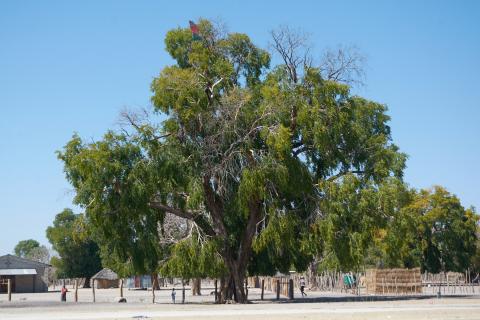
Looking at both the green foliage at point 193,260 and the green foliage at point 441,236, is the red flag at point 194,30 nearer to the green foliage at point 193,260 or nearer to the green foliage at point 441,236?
the green foliage at point 193,260

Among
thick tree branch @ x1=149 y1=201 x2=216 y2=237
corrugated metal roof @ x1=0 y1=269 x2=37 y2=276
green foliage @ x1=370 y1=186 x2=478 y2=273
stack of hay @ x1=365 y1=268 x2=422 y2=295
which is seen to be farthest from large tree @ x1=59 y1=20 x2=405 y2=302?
corrugated metal roof @ x1=0 y1=269 x2=37 y2=276

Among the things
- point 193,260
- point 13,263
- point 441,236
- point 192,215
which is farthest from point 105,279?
point 193,260

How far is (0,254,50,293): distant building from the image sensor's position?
8038 cm

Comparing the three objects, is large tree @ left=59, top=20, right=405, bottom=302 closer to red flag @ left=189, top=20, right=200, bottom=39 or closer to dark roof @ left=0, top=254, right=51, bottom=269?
red flag @ left=189, top=20, right=200, bottom=39

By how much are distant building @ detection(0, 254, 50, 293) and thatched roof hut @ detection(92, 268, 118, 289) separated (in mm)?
10353

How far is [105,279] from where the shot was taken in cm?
9438

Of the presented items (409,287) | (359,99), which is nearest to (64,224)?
(409,287)

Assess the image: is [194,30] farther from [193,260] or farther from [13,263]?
[13,263]

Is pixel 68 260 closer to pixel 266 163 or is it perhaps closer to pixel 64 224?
pixel 64 224

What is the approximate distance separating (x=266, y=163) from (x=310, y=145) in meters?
4.05

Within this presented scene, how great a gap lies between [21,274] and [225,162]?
52.2m

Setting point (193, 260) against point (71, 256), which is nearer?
point (193, 260)

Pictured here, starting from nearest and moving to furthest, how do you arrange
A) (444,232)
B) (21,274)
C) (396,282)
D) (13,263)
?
1. (396,282)
2. (444,232)
3. (21,274)
4. (13,263)

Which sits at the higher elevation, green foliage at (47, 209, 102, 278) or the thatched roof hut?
green foliage at (47, 209, 102, 278)
